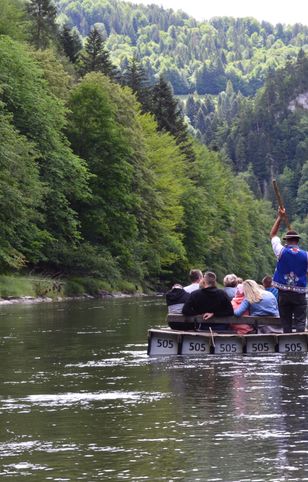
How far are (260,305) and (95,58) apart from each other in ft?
279

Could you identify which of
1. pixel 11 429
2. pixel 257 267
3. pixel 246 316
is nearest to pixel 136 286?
pixel 246 316

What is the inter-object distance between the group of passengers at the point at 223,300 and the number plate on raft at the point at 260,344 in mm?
1355

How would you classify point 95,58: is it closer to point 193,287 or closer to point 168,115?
point 168,115

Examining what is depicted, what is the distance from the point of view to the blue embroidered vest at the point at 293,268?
24.3m

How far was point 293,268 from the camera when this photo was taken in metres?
24.3

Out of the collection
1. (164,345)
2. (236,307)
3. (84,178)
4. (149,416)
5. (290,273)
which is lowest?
(149,416)

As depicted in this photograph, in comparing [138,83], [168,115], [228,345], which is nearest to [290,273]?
[228,345]

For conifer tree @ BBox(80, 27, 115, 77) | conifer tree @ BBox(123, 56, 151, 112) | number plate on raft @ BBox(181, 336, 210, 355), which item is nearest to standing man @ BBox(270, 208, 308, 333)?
number plate on raft @ BBox(181, 336, 210, 355)

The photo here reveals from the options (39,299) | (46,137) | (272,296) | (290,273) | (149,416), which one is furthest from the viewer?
(46,137)

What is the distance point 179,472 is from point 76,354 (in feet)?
44.9

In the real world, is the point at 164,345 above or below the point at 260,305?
below

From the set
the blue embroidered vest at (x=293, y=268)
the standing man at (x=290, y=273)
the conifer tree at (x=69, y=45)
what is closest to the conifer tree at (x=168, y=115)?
the conifer tree at (x=69, y=45)

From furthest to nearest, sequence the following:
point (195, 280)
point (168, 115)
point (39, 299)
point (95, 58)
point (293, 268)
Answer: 1. point (168, 115)
2. point (95, 58)
3. point (39, 299)
4. point (195, 280)
5. point (293, 268)

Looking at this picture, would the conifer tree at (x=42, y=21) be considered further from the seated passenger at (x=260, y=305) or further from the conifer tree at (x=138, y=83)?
the seated passenger at (x=260, y=305)
